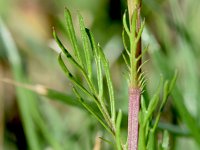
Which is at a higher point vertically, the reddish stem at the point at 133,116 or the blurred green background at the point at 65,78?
the blurred green background at the point at 65,78

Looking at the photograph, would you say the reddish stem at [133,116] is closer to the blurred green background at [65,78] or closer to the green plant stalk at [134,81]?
the green plant stalk at [134,81]

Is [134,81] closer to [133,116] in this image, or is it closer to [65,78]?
[133,116]

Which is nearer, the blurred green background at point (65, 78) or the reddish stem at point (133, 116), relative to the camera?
the reddish stem at point (133, 116)

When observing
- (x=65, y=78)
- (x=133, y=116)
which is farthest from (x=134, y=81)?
(x=65, y=78)

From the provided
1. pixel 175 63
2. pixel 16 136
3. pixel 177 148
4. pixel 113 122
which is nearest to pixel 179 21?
pixel 175 63

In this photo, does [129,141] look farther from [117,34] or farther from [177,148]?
[117,34]

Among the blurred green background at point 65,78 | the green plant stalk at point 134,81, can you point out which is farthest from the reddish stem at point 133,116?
the blurred green background at point 65,78
